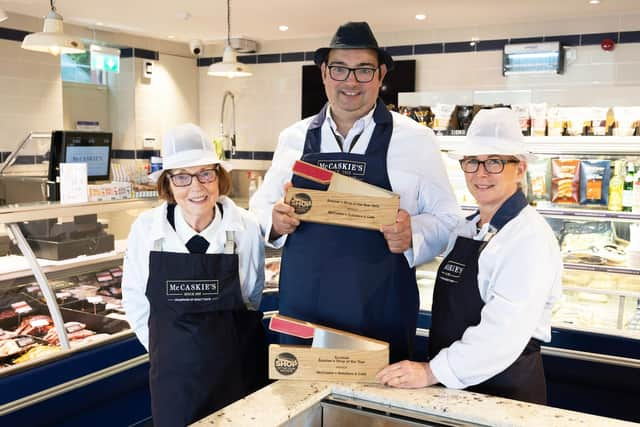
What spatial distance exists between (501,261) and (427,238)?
38cm

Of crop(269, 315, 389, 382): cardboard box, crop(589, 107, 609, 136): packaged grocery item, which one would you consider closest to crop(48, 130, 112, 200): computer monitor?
crop(269, 315, 389, 382): cardboard box

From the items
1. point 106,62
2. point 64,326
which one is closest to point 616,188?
point 64,326

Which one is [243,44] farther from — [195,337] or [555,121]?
[195,337]

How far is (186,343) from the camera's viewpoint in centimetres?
217

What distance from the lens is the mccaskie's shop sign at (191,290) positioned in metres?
2.19

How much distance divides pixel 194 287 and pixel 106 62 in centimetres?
761

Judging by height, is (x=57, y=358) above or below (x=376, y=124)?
below

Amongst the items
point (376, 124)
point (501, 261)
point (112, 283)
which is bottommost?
point (112, 283)

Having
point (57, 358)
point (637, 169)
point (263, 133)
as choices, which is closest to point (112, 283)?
point (57, 358)

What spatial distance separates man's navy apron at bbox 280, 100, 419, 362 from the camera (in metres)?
2.17

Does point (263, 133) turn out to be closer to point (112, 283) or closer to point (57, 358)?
point (112, 283)

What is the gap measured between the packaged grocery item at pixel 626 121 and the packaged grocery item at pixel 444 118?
3.71ft

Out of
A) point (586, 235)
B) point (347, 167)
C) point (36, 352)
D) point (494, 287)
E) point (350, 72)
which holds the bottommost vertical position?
point (36, 352)

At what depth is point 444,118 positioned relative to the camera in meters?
4.95
